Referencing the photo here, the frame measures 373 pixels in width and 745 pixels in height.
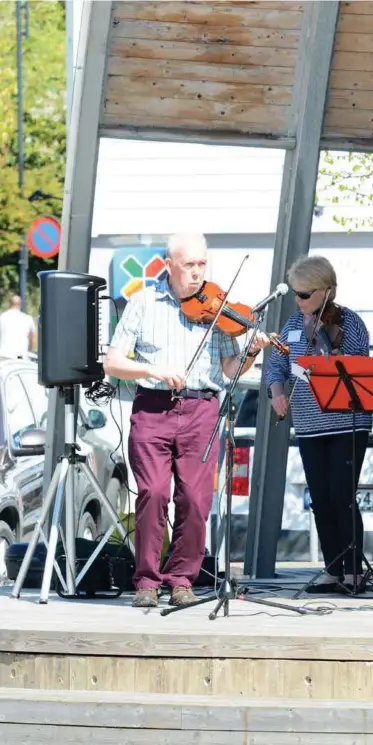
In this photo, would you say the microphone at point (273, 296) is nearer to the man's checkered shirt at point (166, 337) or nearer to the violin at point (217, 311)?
the violin at point (217, 311)

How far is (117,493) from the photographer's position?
1252cm

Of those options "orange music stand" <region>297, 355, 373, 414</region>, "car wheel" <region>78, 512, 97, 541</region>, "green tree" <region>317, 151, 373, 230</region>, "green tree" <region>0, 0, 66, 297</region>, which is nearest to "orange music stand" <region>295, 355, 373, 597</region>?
"orange music stand" <region>297, 355, 373, 414</region>

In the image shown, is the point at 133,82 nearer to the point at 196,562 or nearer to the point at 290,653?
the point at 196,562

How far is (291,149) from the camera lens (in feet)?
29.0

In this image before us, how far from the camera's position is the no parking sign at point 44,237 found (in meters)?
22.7

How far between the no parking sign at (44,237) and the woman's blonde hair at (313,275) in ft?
49.2

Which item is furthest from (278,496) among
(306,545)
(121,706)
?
(121,706)

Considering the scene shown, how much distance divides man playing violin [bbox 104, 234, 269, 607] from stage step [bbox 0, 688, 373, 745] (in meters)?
1.21

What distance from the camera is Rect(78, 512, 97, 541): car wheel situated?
10.5 m

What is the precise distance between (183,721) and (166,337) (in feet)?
6.78

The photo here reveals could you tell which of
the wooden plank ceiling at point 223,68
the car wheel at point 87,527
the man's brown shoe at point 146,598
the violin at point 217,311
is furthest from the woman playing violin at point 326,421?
the car wheel at point 87,527

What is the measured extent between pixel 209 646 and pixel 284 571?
3.15 m

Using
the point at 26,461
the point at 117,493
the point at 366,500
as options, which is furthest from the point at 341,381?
the point at 117,493

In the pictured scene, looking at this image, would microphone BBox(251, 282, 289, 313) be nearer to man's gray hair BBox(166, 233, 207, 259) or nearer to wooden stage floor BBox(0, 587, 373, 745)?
man's gray hair BBox(166, 233, 207, 259)
